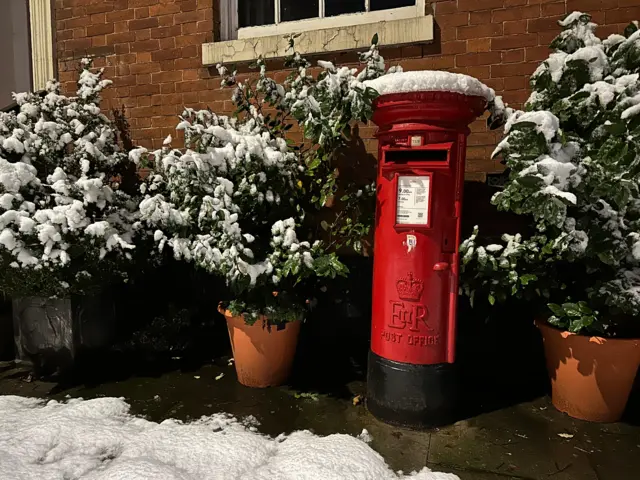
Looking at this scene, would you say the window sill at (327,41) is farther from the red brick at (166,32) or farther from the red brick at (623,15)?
the red brick at (623,15)

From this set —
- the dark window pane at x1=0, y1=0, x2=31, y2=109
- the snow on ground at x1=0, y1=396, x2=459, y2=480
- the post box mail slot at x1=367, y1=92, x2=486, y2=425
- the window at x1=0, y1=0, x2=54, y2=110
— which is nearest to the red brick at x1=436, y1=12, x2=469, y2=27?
the post box mail slot at x1=367, y1=92, x2=486, y2=425

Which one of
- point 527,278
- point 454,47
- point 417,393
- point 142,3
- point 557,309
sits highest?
point 142,3

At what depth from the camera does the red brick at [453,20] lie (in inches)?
149

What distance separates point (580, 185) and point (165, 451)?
2.90 m

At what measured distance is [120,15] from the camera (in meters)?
4.77

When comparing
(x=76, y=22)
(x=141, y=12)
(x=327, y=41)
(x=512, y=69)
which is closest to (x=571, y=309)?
(x=512, y=69)

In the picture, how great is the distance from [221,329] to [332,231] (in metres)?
1.59

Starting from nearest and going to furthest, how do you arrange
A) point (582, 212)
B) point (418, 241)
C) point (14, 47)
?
point (418, 241)
point (582, 212)
point (14, 47)

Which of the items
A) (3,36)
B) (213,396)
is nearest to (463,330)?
(213,396)

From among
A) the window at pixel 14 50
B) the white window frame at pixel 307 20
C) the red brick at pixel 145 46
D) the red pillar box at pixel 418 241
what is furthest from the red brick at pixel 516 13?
the window at pixel 14 50

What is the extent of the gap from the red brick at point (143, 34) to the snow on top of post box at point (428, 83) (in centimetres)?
314

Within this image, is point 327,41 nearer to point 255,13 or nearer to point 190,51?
point 255,13

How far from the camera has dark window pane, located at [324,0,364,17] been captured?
4242mm

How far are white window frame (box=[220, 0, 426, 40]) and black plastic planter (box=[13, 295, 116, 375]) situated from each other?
9.49 feet
